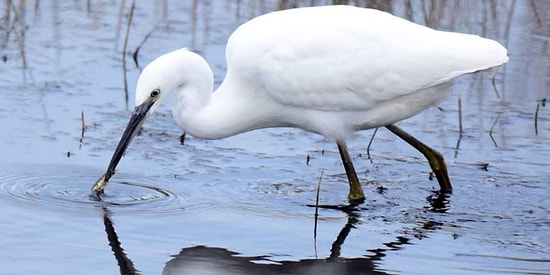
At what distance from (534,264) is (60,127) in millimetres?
3219

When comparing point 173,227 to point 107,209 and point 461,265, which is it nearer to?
point 107,209

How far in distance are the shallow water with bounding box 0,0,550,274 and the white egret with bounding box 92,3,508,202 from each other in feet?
1.13

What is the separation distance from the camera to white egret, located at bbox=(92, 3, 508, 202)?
7234 mm

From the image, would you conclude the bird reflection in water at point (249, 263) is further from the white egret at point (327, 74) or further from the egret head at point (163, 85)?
the white egret at point (327, 74)

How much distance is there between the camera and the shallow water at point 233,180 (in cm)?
637

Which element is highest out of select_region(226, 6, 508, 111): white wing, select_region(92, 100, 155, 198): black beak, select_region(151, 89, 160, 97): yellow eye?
select_region(226, 6, 508, 111): white wing

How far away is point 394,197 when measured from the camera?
753cm

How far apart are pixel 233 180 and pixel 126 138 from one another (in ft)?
2.49

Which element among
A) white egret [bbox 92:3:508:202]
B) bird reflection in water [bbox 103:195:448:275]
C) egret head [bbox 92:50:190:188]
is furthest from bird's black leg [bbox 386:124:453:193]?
egret head [bbox 92:50:190:188]

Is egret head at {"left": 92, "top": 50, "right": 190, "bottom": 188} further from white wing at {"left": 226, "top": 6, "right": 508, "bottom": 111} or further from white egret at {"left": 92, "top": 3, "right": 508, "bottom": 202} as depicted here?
white wing at {"left": 226, "top": 6, "right": 508, "bottom": 111}


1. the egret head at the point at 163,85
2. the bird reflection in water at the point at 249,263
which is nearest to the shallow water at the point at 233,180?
the bird reflection in water at the point at 249,263

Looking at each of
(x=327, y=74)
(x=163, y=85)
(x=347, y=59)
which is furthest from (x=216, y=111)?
(x=347, y=59)

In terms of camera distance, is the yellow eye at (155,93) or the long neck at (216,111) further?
the long neck at (216,111)

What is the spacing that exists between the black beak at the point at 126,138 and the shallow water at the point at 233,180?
9cm
